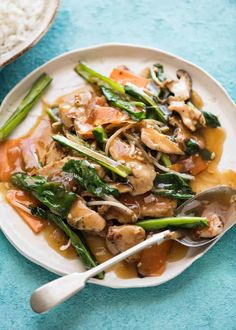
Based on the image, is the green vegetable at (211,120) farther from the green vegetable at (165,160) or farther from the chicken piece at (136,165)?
the chicken piece at (136,165)

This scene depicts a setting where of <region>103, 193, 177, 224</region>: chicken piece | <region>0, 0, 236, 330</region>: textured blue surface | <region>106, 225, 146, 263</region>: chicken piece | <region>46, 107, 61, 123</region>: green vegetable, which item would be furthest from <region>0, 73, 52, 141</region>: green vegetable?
<region>106, 225, 146, 263</region>: chicken piece


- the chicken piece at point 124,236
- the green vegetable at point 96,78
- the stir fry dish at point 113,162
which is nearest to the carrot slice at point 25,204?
the stir fry dish at point 113,162

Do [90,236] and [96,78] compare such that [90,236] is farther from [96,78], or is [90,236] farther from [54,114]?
[96,78]

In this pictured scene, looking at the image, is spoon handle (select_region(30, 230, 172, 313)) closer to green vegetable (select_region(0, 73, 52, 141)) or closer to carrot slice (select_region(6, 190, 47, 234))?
carrot slice (select_region(6, 190, 47, 234))

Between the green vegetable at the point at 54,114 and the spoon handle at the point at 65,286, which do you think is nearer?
the spoon handle at the point at 65,286

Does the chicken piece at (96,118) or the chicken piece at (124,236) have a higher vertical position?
the chicken piece at (96,118)

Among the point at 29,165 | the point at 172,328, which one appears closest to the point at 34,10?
the point at 29,165
